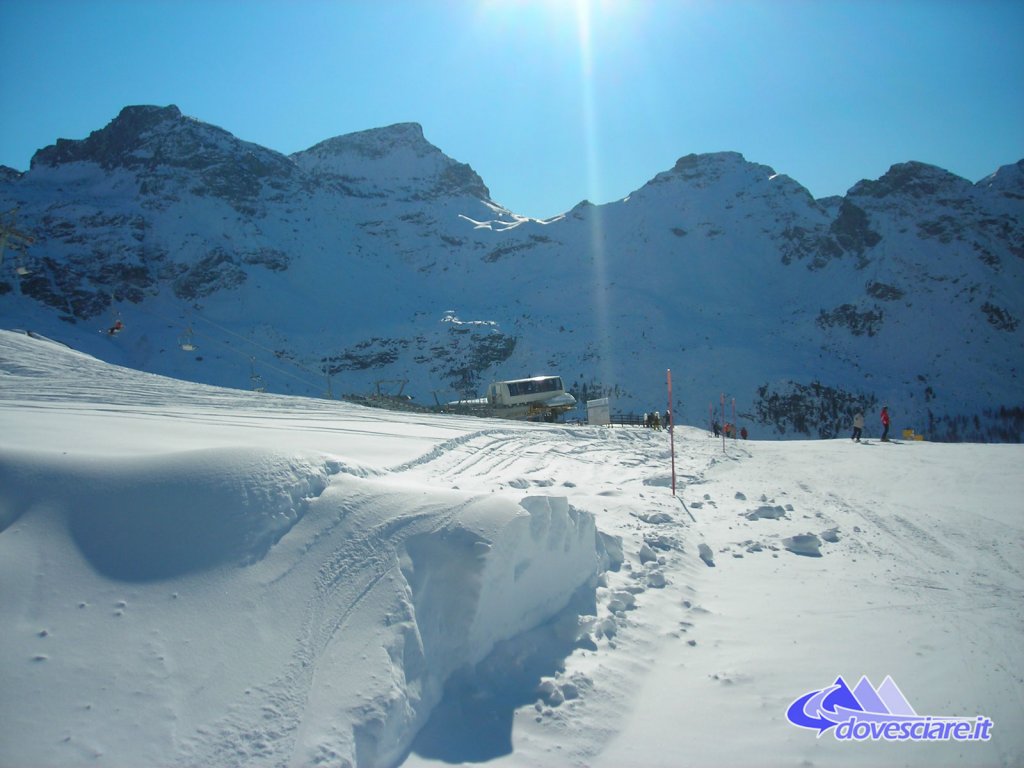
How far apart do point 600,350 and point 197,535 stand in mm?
55674

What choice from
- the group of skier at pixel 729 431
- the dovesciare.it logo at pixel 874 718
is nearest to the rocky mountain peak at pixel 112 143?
the group of skier at pixel 729 431

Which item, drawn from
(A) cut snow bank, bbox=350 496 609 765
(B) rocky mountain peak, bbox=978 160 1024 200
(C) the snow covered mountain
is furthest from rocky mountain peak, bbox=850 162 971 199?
(A) cut snow bank, bbox=350 496 609 765

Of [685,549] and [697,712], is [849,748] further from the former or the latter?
[685,549]

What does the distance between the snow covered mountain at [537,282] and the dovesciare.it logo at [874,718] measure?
44.6 metres

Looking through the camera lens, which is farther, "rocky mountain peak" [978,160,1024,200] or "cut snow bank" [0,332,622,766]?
"rocky mountain peak" [978,160,1024,200]

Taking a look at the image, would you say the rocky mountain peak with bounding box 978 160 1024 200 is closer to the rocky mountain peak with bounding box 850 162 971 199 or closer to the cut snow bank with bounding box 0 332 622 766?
the rocky mountain peak with bounding box 850 162 971 199

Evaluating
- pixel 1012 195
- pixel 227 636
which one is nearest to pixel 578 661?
pixel 227 636

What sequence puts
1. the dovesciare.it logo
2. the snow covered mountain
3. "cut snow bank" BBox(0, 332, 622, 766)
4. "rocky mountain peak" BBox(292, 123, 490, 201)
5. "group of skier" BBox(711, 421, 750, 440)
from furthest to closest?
"rocky mountain peak" BBox(292, 123, 490, 201) → the snow covered mountain → "group of skier" BBox(711, 421, 750, 440) → the dovesciare.it logo → "cut snow bank" BBox(0, 332, 622, 766)

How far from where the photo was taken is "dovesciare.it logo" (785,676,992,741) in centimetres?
367

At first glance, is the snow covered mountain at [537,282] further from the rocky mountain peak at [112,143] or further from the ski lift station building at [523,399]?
the ski lift station building at [523,399]

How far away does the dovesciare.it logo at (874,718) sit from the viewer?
12.0ft

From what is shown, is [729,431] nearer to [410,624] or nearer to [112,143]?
[410,624]

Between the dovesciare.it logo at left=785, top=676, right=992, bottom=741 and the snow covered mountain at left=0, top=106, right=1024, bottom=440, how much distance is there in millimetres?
44647

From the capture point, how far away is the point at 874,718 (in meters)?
3.86
